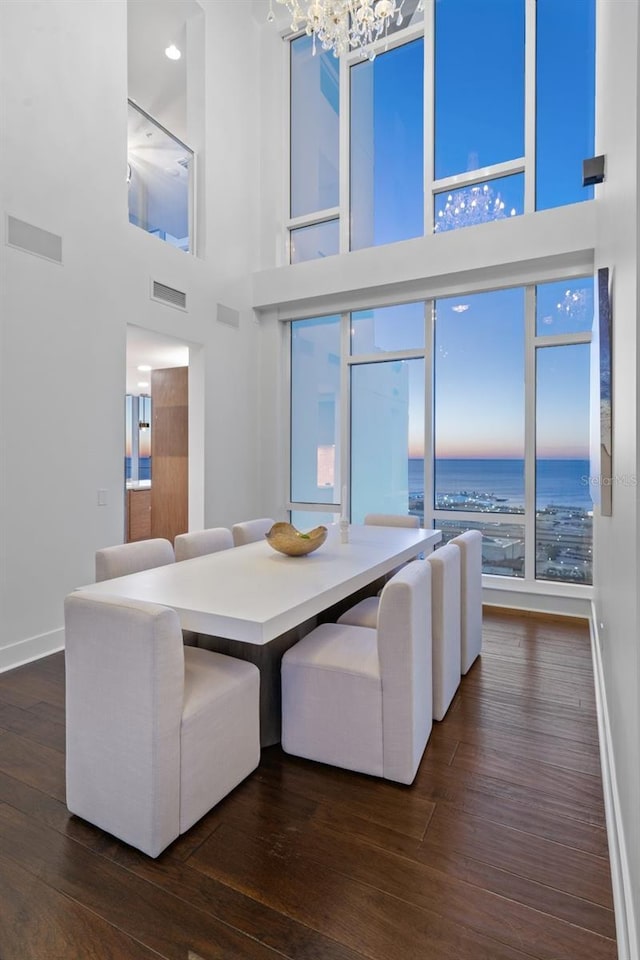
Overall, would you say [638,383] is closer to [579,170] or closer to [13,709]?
[13,709]

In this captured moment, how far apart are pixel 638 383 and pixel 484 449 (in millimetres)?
3588

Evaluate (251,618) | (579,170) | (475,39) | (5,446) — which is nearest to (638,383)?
(251,618)

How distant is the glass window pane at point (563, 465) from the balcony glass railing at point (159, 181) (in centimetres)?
353

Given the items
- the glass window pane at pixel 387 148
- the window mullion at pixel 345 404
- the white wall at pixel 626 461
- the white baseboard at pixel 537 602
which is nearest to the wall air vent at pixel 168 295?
the window mullion at pixel 345 404

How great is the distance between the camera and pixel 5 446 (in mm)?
3061

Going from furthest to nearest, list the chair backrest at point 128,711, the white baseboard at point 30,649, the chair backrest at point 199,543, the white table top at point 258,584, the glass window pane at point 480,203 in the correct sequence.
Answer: the glass window pane at point 480,203 < the white baseboard at point 30,649 < the chair backrest at point 199,543 < the white table top at point 258,584 < the chair backrest at point 128,711

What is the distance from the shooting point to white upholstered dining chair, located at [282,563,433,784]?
73.5 inches

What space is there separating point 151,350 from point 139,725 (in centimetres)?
484

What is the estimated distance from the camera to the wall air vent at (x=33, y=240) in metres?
3.11

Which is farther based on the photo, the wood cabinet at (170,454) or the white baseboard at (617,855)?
the wood cabinet at (170,454)

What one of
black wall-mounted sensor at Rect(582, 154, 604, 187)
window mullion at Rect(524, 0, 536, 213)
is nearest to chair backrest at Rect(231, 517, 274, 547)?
black wall-mounted sensor at Rect(582, 154, 604, 187)

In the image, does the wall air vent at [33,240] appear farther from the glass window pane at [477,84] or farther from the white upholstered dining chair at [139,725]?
the glass window pane at [477,84]

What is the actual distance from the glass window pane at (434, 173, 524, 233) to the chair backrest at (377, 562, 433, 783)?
3910 mm

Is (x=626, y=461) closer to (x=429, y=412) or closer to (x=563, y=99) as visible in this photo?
(x=429, y=412)
